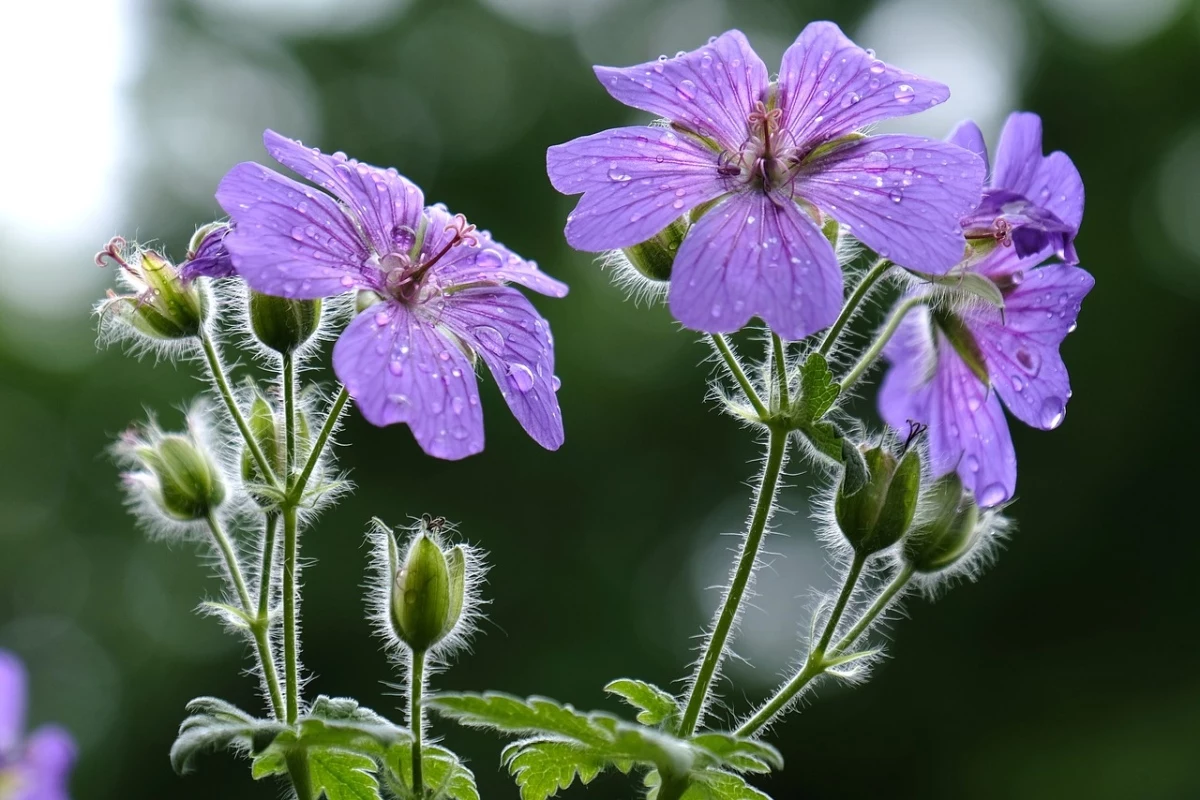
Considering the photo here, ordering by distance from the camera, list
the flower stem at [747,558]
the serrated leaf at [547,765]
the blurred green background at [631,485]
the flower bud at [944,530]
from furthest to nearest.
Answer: the blurred green background at [631,485]
the flower bud at [944,530]
the serrated leaf at [547,765]
the flower stem at [747,558]

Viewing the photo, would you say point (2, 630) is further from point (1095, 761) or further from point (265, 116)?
point (1095, 761)

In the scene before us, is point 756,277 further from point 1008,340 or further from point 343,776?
point 343,776

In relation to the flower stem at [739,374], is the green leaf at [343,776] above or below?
below

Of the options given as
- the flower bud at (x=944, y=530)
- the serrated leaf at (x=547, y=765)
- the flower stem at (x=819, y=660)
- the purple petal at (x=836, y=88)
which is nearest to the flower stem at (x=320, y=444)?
the serrated leaf at (x=547, y=765)

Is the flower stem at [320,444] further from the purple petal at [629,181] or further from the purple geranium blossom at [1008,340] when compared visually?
the purple geranium blossom at [1008,340]

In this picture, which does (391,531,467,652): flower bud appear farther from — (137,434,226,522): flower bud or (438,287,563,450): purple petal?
(137,434,226,522): flower bud

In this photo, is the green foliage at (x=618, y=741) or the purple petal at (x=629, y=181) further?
the purple petal at (x=629, y=181)
